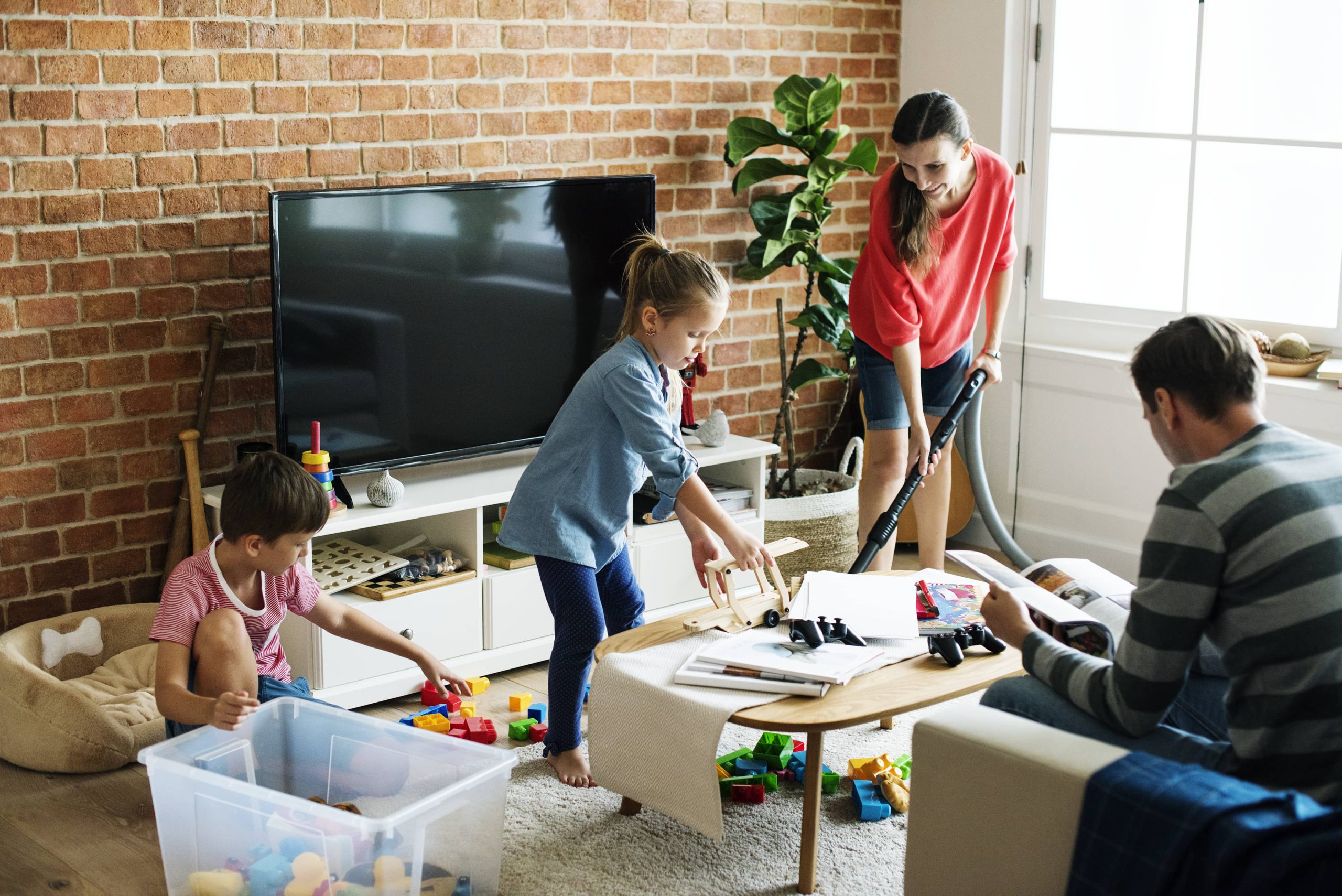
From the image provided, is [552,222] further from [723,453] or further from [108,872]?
[108,872]

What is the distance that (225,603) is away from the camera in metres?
2.23

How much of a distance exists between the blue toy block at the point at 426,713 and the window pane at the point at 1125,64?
7.98 feet

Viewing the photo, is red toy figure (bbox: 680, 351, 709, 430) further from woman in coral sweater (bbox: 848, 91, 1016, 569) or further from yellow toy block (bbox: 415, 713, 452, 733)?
yellow toy block (bbox: 415, 713, 452, 733)

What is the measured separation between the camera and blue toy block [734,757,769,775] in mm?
2611

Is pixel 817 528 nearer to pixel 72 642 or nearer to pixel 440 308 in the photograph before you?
pixel 440 308

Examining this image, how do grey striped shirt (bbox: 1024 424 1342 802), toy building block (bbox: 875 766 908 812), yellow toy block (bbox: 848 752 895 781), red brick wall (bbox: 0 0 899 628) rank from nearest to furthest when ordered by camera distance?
grey striped shirt (bbox: 1024 424 1342 802)
toy building block (bbox: 875 766 908 812)
yellow toy block (bbox: 848 752 895 781)
red brick wall (bbox: 0 0 899 628)

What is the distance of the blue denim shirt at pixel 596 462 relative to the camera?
7.81ft

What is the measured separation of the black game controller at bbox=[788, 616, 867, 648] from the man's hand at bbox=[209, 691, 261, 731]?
85 centimetres

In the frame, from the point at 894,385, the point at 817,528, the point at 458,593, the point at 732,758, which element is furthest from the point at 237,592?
the point at 817,528

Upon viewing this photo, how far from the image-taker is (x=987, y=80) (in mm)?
4055

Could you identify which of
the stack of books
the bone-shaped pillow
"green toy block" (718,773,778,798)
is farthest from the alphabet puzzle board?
the stack of books

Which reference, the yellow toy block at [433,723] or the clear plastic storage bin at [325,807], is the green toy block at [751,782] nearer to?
the clear plastic storage bin at [325,807]

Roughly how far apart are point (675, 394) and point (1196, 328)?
1.98 m

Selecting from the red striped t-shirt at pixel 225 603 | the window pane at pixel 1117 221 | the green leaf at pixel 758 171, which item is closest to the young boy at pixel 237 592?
the red striped t-shirt at pixel 225 603
